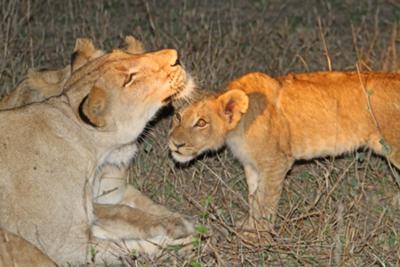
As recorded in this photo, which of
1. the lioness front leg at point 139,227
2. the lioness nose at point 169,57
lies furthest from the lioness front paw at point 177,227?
the lioness nose at point 169,57

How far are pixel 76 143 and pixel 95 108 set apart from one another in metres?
0.21

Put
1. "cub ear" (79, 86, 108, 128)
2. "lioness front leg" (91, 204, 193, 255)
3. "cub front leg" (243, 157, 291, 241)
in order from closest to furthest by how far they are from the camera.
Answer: "cub ear" (79, 86, 108, 128)
"lioness front leg" (91, 204, 193, 255)
"cub front leg" (243, 157, 291, 241)

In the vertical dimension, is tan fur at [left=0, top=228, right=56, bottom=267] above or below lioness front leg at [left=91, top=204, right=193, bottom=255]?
above

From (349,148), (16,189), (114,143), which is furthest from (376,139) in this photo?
(16,189)

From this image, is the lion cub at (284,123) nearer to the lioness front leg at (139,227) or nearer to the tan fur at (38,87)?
the lioness front leg at (139,227)

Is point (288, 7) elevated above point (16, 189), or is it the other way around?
point (16, 189)

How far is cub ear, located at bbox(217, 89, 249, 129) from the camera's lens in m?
4.80

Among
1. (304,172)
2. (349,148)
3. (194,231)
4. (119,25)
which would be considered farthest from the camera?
(119,25)

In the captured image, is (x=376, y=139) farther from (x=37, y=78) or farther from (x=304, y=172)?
(x=37, y=78)

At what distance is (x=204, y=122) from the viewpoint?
191 inches

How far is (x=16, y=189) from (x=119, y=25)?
3.87m

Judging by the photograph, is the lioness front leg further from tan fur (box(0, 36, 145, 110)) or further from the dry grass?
tan fur (box(0, 36, 145, 110))

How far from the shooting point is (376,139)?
16.6ft

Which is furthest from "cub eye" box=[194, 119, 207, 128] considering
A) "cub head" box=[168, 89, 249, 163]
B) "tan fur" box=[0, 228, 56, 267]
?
"tan fur" box=[0, 228, 56, 267]
